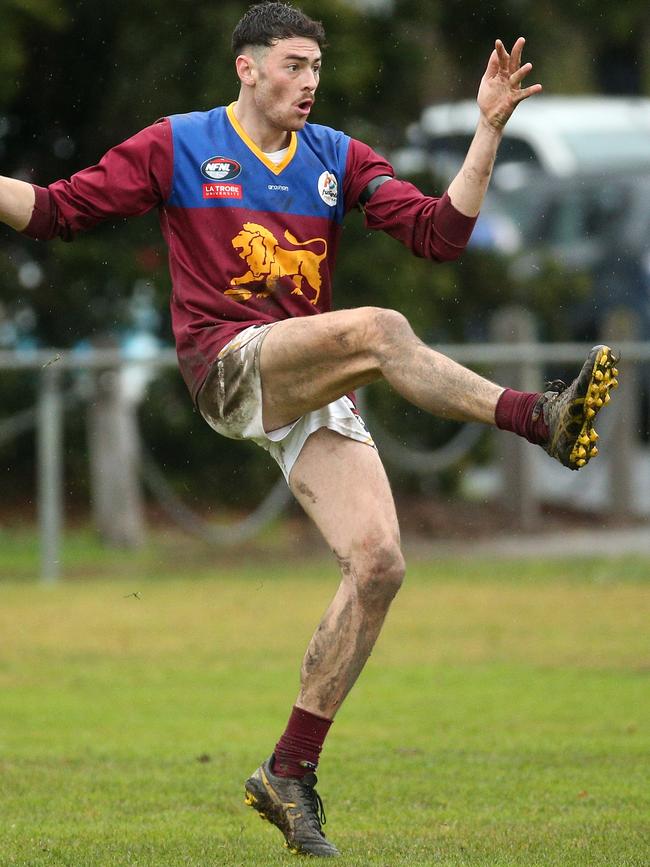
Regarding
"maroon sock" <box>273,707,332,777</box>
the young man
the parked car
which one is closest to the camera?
the young man

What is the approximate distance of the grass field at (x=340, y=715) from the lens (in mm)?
6227

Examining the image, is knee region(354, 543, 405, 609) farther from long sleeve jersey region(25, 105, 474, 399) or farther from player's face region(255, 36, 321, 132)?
player's face region(255, 36, 321, 132)

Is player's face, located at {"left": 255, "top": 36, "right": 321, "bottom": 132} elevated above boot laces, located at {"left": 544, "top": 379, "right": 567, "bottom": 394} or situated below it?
above

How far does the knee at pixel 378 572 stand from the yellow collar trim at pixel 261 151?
1497 mm

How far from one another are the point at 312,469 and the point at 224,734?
124 inches

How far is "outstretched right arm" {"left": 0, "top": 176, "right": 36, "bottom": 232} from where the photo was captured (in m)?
5.94

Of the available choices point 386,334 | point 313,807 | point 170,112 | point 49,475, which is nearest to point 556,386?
point 386,334

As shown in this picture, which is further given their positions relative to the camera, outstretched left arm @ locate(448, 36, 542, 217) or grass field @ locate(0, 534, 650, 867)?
grass field @ locate(0, 534, 650, 867)

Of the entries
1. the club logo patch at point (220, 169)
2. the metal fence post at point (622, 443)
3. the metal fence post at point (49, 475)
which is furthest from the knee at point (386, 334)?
the metal fence post at point (622, 443)

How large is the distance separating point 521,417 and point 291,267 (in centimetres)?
129

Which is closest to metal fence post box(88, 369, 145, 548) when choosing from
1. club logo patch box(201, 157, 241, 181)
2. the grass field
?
the grass field

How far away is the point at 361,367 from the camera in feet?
18.4

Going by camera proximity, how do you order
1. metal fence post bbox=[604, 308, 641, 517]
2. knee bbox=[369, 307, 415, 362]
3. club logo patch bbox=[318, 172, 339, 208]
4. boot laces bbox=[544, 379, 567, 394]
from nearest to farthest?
boot laces bbox=[544, 379, 567, 394], knee bbox=[369, 307, 415, 362], club logo patch bbox=[318, 172, 339, 208], metal fence post bbox=[604, 308, 641, 517]

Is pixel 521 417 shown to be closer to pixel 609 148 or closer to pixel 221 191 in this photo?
pixel 221 191
